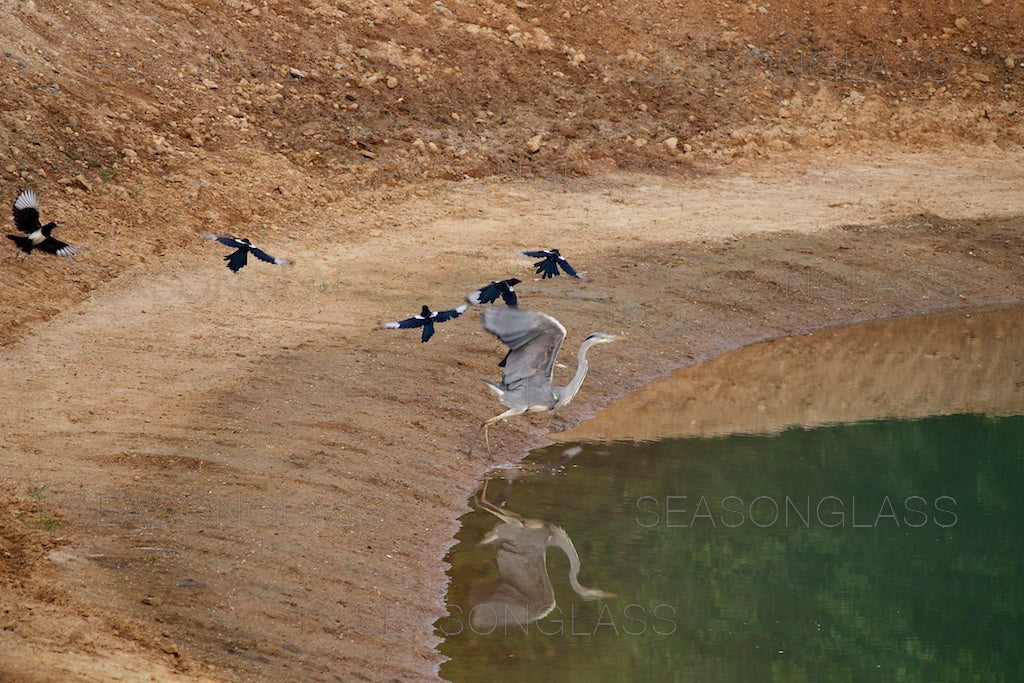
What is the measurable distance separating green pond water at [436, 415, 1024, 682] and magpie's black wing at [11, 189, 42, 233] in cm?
523

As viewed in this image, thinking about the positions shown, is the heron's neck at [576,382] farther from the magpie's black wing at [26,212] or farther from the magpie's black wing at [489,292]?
the magpie's black wing at [26,212]

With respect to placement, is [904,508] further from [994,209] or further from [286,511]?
[994,209]

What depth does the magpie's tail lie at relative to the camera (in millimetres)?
14242

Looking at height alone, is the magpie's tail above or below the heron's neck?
above

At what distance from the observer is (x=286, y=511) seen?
10.8 meters

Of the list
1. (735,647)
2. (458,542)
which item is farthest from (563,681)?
(458,542)

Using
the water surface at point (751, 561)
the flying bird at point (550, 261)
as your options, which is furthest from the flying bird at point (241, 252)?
the water surface at point (751, 561)

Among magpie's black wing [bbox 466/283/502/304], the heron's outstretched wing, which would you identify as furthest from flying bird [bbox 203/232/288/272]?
the heron's outstretched wing

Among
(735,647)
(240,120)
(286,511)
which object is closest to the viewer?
(735,647)

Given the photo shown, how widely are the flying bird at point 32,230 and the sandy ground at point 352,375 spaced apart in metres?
0.68

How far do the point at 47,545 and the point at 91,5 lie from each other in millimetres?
11794

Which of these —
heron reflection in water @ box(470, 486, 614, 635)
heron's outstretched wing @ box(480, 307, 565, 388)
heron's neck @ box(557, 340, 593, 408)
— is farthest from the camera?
heron's neck @ box(557, 340, 593, 408)

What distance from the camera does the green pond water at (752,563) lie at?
988 centimetres

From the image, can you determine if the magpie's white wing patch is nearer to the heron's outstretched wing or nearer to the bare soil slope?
the bare soil slope
